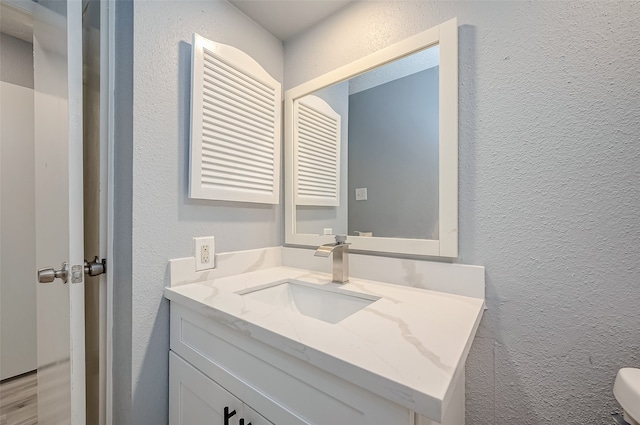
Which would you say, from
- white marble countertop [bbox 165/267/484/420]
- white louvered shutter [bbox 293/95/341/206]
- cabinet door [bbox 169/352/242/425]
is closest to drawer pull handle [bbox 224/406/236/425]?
cabinet door [bbox 169/352/242/425]

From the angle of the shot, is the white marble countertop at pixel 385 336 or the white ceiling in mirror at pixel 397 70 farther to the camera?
the white ceiling in mirror at pixel 397 70

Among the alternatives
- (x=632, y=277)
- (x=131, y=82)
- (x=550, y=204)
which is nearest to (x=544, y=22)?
(x=550, y=204)

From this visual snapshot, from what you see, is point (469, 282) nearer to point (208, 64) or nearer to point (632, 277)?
point (632, 277)

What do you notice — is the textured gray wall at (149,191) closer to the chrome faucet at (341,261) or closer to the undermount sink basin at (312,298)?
the undermount sink basin at (312,298)

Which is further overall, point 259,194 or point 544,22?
point 259,194

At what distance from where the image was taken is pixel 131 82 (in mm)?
809

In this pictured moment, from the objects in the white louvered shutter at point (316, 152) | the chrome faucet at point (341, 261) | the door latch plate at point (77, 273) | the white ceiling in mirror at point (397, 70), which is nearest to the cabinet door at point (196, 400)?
the door latch plate at point (77, 273)

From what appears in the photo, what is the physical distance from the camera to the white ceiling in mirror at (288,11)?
42.5 inches

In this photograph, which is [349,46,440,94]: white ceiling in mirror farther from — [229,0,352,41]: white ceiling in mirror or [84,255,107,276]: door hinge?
[84,255,107,276]: door hinge

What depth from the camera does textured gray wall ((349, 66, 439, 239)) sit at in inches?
34.3

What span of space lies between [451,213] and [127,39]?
1.16 m

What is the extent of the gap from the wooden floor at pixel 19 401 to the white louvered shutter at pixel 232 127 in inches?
64.3

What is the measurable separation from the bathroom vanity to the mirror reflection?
248mm

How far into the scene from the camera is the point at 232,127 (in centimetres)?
104
